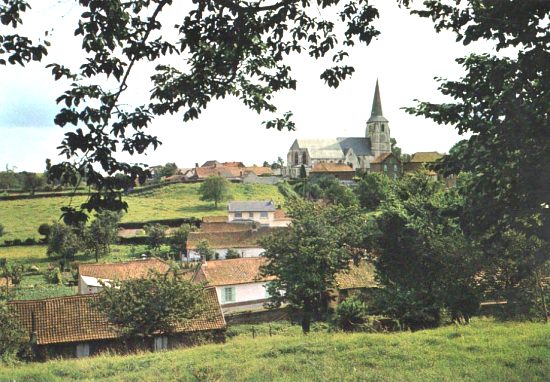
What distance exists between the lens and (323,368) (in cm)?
987

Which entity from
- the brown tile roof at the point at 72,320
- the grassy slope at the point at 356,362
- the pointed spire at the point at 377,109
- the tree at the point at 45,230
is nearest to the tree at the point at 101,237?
the tree at the point at 45,230

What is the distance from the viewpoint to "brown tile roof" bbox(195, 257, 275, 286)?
34.1m

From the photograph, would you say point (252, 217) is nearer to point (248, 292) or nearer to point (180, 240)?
point (180, 240)

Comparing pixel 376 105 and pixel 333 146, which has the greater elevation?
pixel 376 105

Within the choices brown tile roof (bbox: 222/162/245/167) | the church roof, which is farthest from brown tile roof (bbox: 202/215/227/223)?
brown tile roof (bbox: 222/162/245/167)

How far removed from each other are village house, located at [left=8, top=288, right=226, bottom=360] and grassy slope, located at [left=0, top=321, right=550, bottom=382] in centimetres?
763

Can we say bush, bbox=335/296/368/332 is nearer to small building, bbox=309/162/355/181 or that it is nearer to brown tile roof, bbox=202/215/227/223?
brown tile roof, bbox=202/215/227/223

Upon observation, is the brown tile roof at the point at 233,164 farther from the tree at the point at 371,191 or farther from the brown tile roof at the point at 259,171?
the tree at the point at 371,191

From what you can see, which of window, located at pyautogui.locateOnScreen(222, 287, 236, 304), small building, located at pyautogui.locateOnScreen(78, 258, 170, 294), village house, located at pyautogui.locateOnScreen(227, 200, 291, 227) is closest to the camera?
window, located at pyautogui.locateOnScreen(222, 287, 236, 304)

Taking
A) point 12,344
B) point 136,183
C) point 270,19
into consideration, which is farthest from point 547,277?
point 12,344

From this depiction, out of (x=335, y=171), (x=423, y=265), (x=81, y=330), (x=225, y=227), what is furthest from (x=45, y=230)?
(x=335, y=171)

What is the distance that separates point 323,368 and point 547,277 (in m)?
12.3

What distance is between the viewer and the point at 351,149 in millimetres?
118312

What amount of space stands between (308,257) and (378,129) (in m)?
98.8
